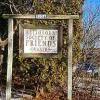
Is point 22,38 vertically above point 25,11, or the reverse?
point 25,11

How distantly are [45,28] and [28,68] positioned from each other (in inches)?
150

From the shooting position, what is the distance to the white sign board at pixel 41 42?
11227mm

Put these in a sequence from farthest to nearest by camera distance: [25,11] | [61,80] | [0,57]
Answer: [0,57]
[25,11]
[61,80]

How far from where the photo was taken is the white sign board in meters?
11.2

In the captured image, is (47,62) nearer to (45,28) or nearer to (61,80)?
(61,80)

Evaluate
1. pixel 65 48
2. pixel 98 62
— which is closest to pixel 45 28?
pixel 65 48

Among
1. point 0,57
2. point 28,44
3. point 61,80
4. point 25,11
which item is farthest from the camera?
point 0,57

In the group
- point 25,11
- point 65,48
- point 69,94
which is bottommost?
point 69,94

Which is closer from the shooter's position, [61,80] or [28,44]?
[28,44]

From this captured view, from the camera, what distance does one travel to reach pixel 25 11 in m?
16.0

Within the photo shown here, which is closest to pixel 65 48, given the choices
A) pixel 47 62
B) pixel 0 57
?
pixel 47 62

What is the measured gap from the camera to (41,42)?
1122cm

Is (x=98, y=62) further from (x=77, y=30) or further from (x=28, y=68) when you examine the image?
(x=28, y=68)

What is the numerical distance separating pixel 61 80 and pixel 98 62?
164 centimetres
